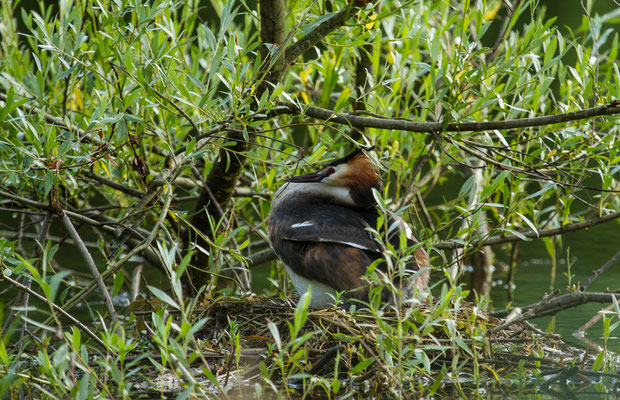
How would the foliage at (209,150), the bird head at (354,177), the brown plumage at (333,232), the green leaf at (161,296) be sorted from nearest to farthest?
the green leaf at (161,296), the foliage at (209,150), the brown plumage at (333,232), the bird head at (354,177)

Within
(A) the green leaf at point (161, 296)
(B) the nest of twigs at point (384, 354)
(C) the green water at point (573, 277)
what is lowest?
(C) the green water at point (573, 277)

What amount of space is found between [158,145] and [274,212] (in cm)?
106

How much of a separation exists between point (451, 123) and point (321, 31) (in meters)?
0.63

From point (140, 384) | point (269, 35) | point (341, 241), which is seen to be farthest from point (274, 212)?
point (140, 384)

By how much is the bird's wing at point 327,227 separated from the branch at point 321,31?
0.71 meters

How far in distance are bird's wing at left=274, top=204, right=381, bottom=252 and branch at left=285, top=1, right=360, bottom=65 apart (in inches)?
27.9

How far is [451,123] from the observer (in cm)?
281

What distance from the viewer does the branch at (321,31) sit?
108 inches

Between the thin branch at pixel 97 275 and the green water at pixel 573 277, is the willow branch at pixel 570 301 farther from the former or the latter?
the thin branch at pixel 97 275

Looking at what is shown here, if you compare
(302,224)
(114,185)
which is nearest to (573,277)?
(302,224)

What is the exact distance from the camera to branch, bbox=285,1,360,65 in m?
2.73

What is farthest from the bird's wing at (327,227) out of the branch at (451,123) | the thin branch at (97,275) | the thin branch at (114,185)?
the thin branch at (97,275)

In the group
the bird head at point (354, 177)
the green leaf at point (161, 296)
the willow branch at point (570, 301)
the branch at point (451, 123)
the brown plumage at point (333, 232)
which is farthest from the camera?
the bird head at point (354, 177)

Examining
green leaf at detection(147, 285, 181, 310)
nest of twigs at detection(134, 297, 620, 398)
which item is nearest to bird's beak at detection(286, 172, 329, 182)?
nest of twigs at detection(134, 297, 620, 398)
